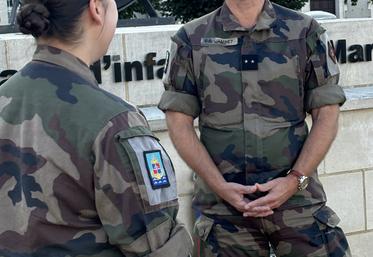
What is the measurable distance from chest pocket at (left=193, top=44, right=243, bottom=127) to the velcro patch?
0.5 inches

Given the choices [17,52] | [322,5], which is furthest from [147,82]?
[322,5]

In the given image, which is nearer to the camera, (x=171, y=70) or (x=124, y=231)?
(x=124, y=231)

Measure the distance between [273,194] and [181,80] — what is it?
55 cm

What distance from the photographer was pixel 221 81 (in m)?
2.77

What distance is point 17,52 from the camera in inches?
164

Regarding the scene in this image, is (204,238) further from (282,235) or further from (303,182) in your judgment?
(303,182)

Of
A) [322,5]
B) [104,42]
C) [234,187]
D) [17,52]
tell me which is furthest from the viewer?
[322,5]

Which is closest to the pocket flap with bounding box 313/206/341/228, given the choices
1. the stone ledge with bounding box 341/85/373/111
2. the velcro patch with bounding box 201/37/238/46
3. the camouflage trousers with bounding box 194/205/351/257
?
the camouflage trousers with bounding box 194/205/351/257

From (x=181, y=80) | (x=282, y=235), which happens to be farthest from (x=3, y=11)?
(x=282, y=235)

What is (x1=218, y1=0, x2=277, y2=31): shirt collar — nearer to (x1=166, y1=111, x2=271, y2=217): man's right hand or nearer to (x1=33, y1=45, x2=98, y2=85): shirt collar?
(x1=166, y1=111, x2=271, y2=217): man's right hand

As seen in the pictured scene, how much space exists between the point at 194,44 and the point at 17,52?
66.0 inches

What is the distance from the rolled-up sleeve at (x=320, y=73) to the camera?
2.76 meters

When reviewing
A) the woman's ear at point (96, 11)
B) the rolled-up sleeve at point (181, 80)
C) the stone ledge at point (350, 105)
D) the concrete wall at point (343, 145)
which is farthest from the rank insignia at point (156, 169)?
the concrete wall at point (343, 145)

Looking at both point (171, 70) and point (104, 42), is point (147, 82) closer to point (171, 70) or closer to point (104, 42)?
point (171, 70)
